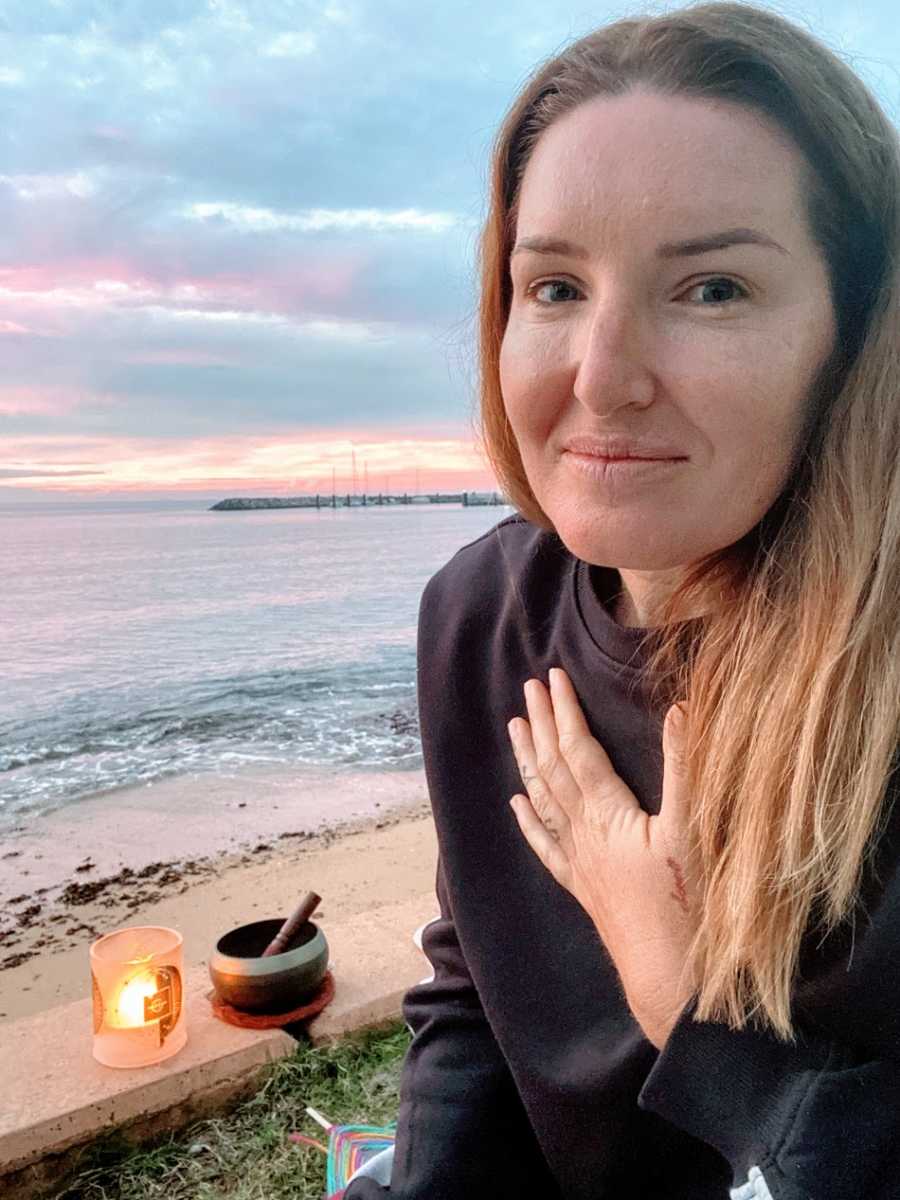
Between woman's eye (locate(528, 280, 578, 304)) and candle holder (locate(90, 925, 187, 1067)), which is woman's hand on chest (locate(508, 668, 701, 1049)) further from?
candle holder (locate(90, 925, 187, 1067))

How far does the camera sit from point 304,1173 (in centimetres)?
259

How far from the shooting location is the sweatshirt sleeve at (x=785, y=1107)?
1027mm

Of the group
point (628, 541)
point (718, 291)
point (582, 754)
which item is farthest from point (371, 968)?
point (718, 291)

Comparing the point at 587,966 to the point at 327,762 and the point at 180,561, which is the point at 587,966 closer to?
the point at 327,762

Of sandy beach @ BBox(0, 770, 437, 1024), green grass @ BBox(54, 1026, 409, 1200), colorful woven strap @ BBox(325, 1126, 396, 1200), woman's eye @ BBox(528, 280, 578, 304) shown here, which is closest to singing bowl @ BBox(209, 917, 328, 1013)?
green grass @ BBox(54, 1026, 409, 1200)

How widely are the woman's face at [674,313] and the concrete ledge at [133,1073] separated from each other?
2338 millimetres

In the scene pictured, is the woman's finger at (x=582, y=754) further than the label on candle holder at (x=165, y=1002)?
No

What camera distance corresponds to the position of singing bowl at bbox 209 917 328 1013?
304 centimetres

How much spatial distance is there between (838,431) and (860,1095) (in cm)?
75

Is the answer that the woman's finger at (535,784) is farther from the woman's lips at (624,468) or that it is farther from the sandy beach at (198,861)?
the sandy beach at (198,861)

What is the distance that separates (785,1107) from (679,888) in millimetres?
257

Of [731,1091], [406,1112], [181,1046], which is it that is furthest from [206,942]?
[731,1091]

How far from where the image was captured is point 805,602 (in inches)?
45.3

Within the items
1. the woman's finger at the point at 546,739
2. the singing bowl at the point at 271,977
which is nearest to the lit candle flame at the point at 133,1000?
the singing bowl at the point at 271,977
